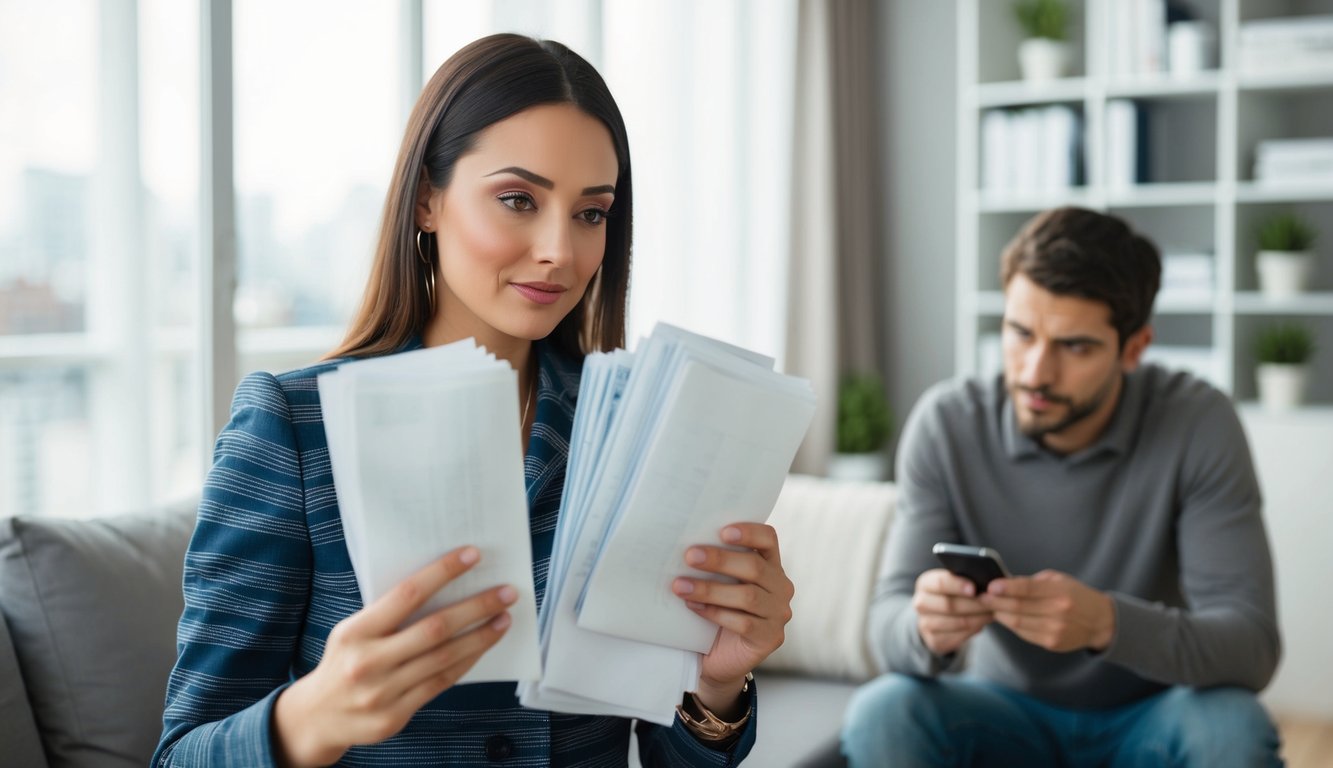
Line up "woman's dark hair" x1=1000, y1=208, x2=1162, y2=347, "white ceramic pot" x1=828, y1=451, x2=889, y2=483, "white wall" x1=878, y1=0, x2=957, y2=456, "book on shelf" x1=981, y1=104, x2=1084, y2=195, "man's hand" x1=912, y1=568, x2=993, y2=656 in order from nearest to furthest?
"man's hand" x1=912, y1=568, x2=993, y2=656
"woman's dark hair" x1=1000, y1=208, x2=1162, y2=347
"book on shelf" x1=981, y1=104, x2=1084, y2=195
"white ceramic pot" x1=828, y1=451, x2=889, y2=483
"white wall" x1=878, y1=0, x2=957, y2=456

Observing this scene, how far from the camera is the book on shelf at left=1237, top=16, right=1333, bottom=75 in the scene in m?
3.46

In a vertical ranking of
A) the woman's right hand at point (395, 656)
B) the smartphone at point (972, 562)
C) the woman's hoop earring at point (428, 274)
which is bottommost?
the smartphone at point (972, 562)

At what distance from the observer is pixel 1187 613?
1.97m

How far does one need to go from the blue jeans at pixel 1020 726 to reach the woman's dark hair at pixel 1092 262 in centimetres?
67

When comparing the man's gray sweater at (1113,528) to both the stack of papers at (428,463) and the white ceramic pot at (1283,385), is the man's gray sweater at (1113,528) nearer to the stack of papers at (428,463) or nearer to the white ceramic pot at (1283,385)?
the stack of papers at (428,463)

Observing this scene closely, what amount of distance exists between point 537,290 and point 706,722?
0.47 metres

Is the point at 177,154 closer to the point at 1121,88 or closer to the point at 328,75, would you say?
the point at 328,75

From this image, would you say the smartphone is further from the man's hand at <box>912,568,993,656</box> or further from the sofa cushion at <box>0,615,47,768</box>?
the sofa cushion at <box>0,615,47,768</box>

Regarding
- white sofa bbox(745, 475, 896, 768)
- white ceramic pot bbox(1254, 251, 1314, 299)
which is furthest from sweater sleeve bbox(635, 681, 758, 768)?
white ceramic pot bbox(1254, 251, 1314, 299)

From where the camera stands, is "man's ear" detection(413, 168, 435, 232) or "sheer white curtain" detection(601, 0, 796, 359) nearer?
"man's ear" detection(413, 168, 435, 232)

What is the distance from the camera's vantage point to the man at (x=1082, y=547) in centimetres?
191

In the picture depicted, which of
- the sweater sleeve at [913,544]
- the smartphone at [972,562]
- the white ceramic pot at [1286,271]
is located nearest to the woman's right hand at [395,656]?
the smartphone at [972,562]

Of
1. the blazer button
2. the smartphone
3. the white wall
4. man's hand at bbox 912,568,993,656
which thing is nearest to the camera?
the blazer button

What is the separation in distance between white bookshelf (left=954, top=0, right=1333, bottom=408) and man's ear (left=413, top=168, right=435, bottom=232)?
3039 millimetres
